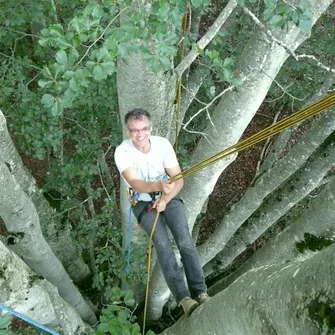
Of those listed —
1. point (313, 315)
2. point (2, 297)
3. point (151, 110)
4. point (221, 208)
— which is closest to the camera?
point (313, 315)

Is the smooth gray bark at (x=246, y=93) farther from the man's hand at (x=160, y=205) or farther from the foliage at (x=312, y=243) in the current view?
the foliage at (x=312, y=243)

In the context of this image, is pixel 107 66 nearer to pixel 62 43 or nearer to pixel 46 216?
pixel 62 43

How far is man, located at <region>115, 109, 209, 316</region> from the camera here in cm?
342

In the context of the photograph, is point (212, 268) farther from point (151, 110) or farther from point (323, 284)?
point (323, 284)

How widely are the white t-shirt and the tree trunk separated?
3.25 ft

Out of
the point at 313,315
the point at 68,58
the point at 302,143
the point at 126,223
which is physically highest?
the point at 68,58

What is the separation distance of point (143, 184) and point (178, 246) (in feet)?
2.08

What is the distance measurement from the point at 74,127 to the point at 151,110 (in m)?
2.05

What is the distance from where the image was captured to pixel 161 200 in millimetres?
3484

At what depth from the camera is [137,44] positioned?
207cm

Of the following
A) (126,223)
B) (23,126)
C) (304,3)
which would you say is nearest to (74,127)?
(23,126)

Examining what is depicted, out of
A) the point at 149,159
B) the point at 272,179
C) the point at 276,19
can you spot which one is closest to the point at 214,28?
the point at 276,19

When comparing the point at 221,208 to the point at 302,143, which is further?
the point at 221,208

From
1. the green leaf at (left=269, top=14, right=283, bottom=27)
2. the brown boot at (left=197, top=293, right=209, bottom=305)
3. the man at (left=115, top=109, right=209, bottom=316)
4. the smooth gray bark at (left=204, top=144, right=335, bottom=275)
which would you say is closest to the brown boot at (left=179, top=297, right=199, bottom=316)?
the man at (left=115, top=109, right=209, bottom=316)
